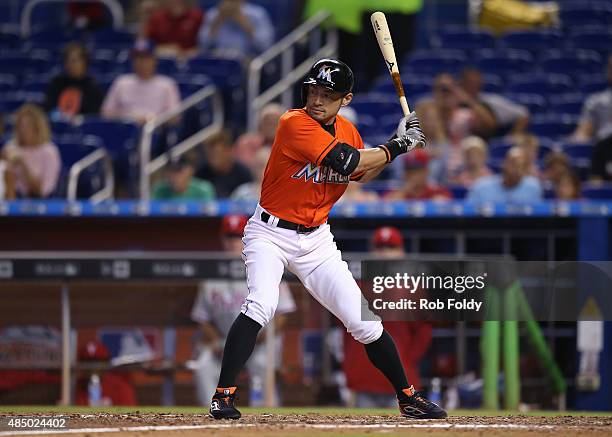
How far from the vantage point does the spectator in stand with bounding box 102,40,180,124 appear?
427 inches

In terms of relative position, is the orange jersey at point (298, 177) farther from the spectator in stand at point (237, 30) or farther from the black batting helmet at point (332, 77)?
the spectator in stand at point (237, 30)

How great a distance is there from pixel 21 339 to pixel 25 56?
536 centimetres

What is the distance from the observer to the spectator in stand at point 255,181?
8930mm

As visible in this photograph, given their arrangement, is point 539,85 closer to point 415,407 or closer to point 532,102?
point 532,102

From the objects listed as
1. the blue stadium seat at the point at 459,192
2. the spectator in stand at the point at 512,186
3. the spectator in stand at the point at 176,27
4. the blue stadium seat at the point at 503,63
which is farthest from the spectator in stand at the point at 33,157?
the blue stadium seat at the point at 503,63

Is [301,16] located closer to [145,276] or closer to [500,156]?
[500,156]

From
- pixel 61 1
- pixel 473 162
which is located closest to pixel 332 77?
pixel 473 162

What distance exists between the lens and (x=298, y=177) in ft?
17.7

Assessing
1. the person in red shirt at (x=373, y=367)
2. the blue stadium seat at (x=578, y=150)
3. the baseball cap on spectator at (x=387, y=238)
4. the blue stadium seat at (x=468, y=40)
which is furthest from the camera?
the blue stadium seat at (x=468, y=40)

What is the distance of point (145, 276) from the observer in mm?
7770

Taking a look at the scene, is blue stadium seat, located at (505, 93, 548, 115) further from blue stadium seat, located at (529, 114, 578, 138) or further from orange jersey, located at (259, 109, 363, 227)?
orange jersey, located at (259, 109, 363, 227)

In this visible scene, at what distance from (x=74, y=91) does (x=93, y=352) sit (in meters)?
4.16

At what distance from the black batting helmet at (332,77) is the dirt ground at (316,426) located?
1.46 m

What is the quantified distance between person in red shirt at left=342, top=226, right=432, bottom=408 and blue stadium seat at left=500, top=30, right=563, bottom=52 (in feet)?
16.4
